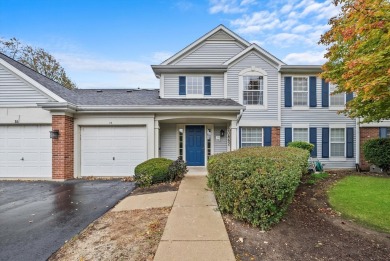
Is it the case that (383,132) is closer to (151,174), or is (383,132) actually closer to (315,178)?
(315,178)

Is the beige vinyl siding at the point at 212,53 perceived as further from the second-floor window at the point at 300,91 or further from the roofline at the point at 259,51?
the second-floor window at the point at 300,91

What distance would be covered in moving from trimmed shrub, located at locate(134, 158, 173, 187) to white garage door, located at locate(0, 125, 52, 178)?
4.66 metres

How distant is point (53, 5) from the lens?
38.4ft

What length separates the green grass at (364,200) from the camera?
4.61 m

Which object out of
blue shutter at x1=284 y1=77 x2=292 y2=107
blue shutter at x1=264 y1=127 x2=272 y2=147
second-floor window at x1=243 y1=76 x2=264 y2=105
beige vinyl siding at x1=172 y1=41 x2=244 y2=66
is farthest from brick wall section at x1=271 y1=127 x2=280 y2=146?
beige vinyl siding at x1=172 y1=41 x2=244 y2=66

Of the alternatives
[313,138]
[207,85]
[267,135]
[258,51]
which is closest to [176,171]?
[207,85]

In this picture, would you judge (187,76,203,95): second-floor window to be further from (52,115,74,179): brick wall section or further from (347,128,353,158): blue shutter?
(347,128,353,158): blue shutter

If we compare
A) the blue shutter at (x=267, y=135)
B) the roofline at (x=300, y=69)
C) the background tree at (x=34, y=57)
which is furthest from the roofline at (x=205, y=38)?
the background tree at (x=34, y=57)

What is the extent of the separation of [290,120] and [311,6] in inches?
218

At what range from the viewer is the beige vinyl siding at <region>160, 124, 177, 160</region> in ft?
38.6

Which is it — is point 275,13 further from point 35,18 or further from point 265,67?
point 35,18

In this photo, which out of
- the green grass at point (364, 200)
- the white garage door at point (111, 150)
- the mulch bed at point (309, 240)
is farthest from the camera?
the white garage door at point (111, 150)

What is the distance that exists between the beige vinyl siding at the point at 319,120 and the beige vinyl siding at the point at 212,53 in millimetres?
3399

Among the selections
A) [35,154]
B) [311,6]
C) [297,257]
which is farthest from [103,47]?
[297,257]
